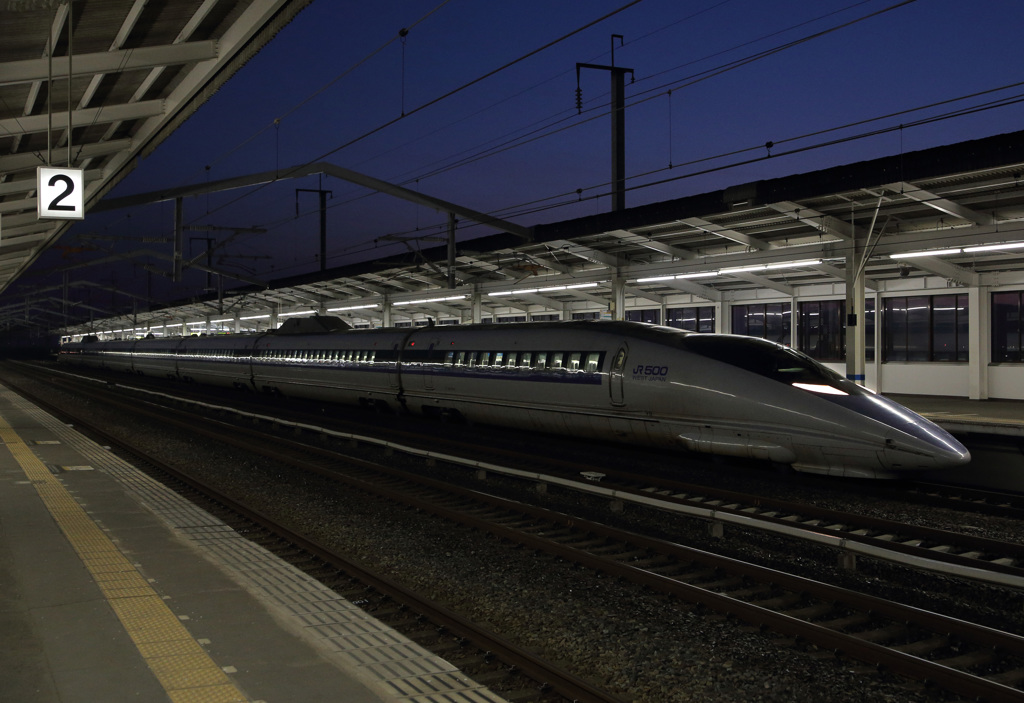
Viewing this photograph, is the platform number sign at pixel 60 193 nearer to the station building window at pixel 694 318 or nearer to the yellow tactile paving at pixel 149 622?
the yellow tactile paving at pixel 149 622

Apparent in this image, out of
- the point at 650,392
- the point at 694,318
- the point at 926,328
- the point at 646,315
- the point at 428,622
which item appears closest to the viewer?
the point at 428,622

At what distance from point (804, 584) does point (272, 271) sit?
39.5 metres

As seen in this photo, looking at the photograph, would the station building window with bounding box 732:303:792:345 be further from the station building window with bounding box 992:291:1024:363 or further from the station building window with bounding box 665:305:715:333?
the station building window with bounding box 992:291:1024:363

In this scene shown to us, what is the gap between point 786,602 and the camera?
680 cm

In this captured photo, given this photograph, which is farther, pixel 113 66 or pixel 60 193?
pixel 60 193

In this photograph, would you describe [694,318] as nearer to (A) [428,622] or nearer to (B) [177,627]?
(A) [428,622]

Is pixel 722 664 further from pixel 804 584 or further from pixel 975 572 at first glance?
pixel 975 572

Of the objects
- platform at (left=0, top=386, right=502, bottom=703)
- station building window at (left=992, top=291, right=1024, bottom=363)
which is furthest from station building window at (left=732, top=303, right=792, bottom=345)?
platform at (left=0, top=386, right=502, bottom=703)

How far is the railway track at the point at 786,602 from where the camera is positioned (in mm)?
5422

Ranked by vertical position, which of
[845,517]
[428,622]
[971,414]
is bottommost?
[428,622]

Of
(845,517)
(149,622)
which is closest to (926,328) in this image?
(845,517)

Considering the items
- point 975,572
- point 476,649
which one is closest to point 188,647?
point 476,649

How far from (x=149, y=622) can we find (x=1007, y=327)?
956 inches

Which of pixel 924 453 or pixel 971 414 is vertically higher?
pixel 924 453
